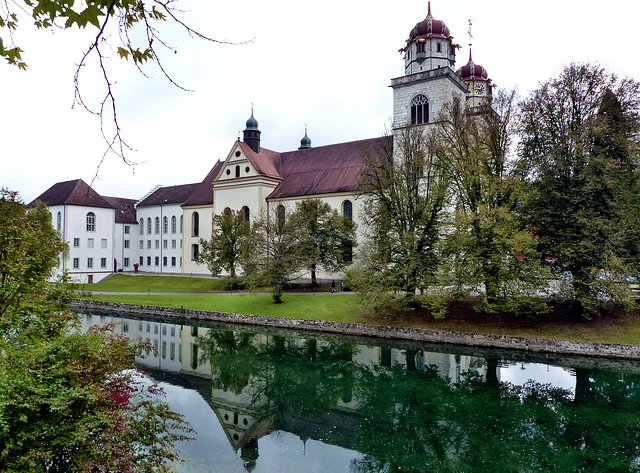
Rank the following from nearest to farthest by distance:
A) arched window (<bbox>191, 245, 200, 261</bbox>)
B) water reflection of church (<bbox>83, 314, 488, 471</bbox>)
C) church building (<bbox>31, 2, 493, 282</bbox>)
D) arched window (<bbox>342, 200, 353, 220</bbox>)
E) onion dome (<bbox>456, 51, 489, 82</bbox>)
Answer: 1. water reflection of church (<bbox>83, 314, 488, 471</bbox>)
2. church building (<bbox>31, 2, 493, 282</bbox>)
3. arched window (<bbox>342, 200, 353, 220</bbox>)
4. onion dome (<bbox>456, 51, 489, 82</bbox>)
5. arched window (<bbox>191, 245, 200, 261</bbox>)

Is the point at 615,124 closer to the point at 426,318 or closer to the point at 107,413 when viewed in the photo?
the point at 426,318

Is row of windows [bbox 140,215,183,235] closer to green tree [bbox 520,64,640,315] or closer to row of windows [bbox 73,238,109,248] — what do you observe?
row of windows [bbox 73,238,109,248]

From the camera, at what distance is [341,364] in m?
20.6

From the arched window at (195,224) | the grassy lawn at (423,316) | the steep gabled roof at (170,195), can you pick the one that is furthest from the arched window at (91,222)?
the grassy lawn at (423,316)

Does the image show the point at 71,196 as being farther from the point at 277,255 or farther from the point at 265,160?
the point at 277,255

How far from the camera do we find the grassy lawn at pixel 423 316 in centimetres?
2300

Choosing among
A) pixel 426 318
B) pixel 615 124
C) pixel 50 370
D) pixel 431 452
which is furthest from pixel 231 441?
pixel 615 124

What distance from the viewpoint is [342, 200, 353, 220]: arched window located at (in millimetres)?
44844

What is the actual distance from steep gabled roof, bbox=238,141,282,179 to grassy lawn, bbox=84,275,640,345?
1548 cm

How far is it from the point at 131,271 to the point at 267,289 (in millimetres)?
31758

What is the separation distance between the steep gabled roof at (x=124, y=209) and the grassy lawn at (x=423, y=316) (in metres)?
26.9

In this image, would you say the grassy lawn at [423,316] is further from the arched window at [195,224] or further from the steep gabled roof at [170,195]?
the steep gabled roof at [170,195]

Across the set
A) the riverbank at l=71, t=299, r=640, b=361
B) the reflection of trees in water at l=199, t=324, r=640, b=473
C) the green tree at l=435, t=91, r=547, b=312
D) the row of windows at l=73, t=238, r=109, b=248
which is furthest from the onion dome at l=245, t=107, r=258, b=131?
the reflection of trees in water at l=199, t=324, r=640, b=473

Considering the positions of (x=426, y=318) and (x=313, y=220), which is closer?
(x=426, y=318)
